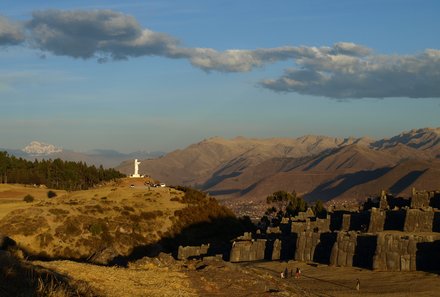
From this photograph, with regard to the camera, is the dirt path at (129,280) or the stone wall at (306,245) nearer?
the dirt path at (129,280)

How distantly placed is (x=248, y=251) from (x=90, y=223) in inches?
1220

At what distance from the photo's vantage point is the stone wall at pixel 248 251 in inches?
2102

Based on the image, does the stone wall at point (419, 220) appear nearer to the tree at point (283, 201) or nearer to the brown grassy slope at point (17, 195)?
the tree at point (283, 201)

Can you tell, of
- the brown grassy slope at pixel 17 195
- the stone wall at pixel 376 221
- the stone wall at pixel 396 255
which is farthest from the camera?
the brown grassy slope at pixel 17 195

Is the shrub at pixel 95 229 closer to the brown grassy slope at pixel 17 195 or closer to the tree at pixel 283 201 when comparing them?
the brown grassy slope at pixel 17 195

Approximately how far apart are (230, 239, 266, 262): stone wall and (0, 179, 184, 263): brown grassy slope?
18522mm

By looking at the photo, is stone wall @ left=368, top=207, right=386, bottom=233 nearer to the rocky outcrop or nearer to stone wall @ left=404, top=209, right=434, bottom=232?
stone wall @ left=404, top=209, right=434, bottom=232

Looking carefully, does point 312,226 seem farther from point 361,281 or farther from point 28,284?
point 28,284

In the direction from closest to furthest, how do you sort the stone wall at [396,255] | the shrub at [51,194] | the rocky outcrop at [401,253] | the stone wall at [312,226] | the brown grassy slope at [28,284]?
the brown grassy slope at [28,284] → the rocky outcrop at [401,253] → the stone wall at [396,255] → the stone wall at [312,226] → the shrub at [51,194]

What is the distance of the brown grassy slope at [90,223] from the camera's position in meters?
71.1

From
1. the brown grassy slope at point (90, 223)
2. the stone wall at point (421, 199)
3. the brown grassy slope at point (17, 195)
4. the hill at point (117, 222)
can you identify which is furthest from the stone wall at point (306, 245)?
the brown grassy slope at point (17, 195)

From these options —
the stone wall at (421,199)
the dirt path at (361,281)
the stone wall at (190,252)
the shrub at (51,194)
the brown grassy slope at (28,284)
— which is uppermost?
the stone wall at (421,199)

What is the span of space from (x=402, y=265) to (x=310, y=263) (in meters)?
7.52

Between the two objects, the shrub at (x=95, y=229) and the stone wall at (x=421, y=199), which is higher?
the stone wall at (x=421, y=199)
